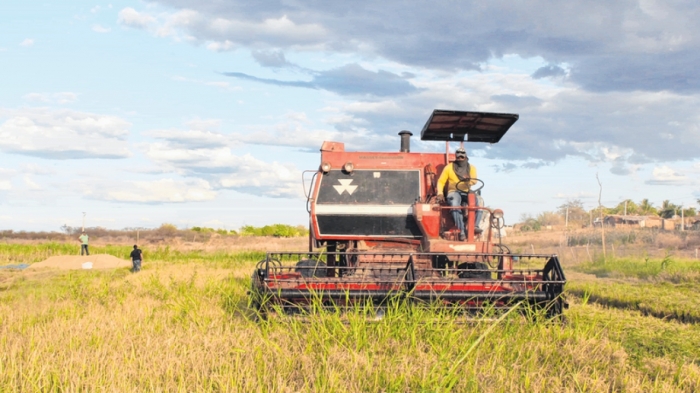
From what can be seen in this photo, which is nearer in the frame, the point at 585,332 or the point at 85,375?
the point at 85,375

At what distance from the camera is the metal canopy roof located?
32.7ft

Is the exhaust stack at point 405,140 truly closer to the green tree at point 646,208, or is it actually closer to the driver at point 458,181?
the driver at point 458,181

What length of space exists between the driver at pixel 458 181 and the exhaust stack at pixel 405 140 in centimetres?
100

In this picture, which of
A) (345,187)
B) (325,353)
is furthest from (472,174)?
(325,353)

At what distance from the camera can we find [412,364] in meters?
5.32

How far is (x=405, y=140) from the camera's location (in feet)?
36.3

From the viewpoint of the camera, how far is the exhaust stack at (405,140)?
10969mm

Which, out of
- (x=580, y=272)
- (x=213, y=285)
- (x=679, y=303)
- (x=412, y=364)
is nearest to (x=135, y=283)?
(x=213, y=285)

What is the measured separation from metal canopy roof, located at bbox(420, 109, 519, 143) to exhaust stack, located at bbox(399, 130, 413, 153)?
37 centimetres

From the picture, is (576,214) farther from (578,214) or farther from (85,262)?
(85,262)

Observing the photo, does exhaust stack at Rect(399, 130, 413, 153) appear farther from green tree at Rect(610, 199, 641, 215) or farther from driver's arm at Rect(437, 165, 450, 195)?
green tree at Rect(610, 199, 641, 215)

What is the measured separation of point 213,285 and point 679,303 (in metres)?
8.71

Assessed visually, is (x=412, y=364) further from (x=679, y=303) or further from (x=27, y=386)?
(x=679, y=303)

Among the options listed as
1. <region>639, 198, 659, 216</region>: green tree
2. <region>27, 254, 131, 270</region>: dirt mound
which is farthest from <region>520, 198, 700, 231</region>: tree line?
<region>27, 254, 131, 270</region>: dirt mound
